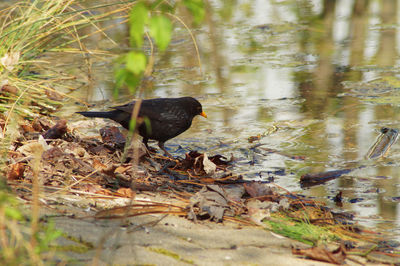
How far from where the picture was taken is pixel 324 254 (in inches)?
109

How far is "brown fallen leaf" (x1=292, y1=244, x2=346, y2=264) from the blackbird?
2.17 m

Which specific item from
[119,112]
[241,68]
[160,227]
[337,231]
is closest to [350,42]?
[241,68]

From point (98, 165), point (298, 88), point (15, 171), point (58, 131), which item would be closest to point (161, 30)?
point (15, 171)

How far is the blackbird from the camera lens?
4832 millimetres

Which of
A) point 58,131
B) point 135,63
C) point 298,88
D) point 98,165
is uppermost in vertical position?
point 135,63

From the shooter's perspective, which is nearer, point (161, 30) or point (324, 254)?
point (161, 30)

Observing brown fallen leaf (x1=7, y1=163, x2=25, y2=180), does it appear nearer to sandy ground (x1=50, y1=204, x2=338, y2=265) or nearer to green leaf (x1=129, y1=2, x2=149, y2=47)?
sandy ground (x1=50, y1=204, x2=338, y2=265)

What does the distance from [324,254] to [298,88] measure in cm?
421

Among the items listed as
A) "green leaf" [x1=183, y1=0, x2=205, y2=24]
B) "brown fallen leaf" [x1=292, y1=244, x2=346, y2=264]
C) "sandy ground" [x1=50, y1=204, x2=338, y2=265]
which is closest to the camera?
"green leaf" [x1=183, y1=0, x2=205, y2=24]

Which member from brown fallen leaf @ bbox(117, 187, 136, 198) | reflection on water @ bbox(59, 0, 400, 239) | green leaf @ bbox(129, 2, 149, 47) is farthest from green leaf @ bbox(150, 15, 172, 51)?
reflection on water @ bbox(59, 0, 400, 239)

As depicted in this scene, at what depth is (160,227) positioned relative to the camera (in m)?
2.97

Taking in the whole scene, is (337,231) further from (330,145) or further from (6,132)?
(6,132)

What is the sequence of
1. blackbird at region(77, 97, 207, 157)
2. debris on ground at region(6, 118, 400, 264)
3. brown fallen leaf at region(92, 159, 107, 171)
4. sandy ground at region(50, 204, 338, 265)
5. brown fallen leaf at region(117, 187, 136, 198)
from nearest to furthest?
sandy ground at region(50, 204, 338, 265) < debris on ground at region(6, 118, 400, 264) < brown fallen leaf at region(117, 187, 136, 198) < brown fallen leaf at region(92, 159, 107, 171) < blackbird at region(77, 97, 207, 157)

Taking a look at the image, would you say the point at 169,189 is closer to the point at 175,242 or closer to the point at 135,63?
the point at 175,242
